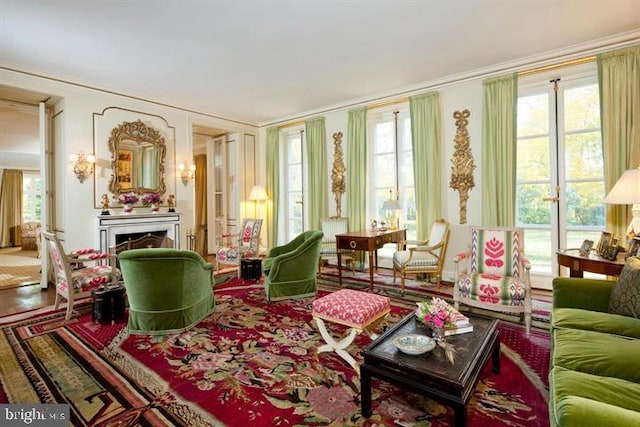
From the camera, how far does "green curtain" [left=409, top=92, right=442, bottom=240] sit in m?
4.86

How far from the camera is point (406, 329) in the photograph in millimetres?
2141

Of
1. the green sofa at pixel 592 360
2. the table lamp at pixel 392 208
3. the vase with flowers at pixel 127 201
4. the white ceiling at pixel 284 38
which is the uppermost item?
the white ceiling at pixel 284 38

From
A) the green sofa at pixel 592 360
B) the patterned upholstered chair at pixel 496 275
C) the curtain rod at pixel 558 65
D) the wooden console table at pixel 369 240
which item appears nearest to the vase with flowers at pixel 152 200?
the wooden console table at pixel 369 240

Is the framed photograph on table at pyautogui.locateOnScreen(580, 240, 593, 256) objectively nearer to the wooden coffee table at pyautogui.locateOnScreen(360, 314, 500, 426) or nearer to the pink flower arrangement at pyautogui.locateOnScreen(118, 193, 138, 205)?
the wooden coffee table at pyautogui.locateOnScreen(360, 314, 500, 426)

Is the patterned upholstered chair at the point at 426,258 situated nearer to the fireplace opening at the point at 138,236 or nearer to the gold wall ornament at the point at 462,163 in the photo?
the gold wall ornament at the point at 462,163

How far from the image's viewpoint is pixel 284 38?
356 centimetres

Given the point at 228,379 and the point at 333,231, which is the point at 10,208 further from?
the point at 228,379

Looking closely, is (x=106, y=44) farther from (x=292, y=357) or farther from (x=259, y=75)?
(x=292, y=357)

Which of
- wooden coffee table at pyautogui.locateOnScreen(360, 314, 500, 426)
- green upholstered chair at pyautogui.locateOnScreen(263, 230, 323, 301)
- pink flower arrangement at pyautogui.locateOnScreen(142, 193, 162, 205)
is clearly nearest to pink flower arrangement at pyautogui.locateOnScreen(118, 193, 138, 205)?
pink flower arrangement at pyautogui.locateOnScreen(142, 193, 162, 205)

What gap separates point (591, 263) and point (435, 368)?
7.26ft

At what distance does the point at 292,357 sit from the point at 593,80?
185 inches

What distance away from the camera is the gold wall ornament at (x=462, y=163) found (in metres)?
4.66

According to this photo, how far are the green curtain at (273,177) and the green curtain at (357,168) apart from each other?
6.18ft

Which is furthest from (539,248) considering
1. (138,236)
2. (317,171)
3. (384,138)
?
(138,236)
